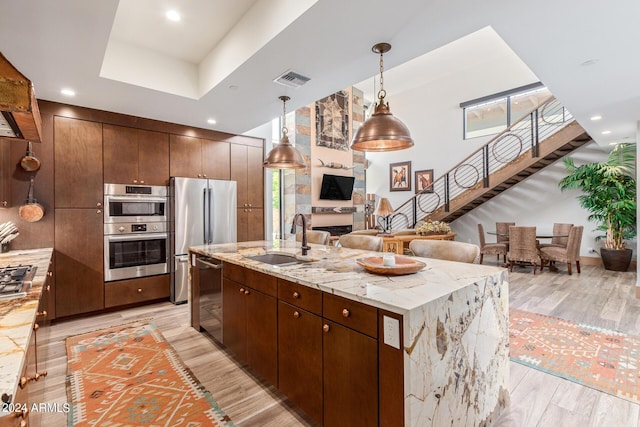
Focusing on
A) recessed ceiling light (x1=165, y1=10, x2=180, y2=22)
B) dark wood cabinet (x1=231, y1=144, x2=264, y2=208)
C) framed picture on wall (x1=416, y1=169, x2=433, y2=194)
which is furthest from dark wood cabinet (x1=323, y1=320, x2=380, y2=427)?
framed picture on wall (x1=416, y1=169, x2=433, y2=194)

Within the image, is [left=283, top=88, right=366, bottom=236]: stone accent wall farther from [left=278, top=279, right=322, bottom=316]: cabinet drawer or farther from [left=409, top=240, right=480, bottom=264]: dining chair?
[left=278, top=279, right=322, bottom=316]: cabinet drawer

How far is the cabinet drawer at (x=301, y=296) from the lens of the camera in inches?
64.6

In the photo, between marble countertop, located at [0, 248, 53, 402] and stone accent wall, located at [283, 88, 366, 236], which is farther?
stone accent wall, located at [283, 88, 366, 236]

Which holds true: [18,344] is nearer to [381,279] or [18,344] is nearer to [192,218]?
[381,279]

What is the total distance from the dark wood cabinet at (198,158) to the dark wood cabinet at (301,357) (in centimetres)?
329

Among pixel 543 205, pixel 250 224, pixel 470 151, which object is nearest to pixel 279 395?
pixel 250 224

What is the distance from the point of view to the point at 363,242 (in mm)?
3137

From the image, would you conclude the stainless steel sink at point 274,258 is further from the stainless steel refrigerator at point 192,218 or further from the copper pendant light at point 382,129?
the stainless steel refrigerator at point 192,218

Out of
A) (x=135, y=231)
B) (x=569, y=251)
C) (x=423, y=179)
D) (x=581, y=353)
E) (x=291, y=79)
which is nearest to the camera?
(x=581, y=353)

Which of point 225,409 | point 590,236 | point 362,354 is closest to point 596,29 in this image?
point 362,354

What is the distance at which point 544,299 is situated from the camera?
4.21m

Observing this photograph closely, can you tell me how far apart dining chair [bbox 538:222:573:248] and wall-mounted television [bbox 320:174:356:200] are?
13.6 feet

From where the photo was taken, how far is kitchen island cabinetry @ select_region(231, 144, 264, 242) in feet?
16.3

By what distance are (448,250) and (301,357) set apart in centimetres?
141
